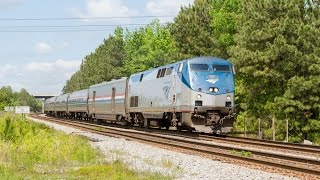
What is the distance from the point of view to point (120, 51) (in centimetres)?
10525

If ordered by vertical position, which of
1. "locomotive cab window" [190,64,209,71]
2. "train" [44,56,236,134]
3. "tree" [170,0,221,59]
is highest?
"tree" [170,0,221,59]

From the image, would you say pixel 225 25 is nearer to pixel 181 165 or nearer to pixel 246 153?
pixel 246 153

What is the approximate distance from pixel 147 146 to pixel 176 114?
5.93 meters

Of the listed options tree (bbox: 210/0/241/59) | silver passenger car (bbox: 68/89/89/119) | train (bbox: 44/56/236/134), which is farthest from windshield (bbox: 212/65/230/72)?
silver passenger car (bbox: 68/89/89/119)

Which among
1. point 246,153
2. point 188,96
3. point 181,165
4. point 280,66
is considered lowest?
point 181,165

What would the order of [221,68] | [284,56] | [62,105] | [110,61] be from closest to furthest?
[221,68], [284,56], [62,105], [110,61]

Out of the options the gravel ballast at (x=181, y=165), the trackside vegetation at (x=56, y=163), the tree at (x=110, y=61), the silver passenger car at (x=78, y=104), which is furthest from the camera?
the tree at (x=110, y=61)

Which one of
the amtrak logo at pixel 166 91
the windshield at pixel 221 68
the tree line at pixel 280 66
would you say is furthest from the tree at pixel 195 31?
the windshield at pixel 221 68

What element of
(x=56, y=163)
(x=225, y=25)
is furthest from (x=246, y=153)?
(x=225, y=25)

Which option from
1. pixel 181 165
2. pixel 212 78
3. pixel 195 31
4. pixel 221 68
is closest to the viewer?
pixel 181 165

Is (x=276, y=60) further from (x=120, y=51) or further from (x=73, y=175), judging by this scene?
(x=120, y=51)

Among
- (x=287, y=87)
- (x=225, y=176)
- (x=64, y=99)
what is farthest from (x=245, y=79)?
(x=64, y=99)

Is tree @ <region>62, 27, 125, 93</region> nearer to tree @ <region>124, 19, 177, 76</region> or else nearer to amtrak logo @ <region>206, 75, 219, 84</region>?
tree @ <region>124, 19, 177, 76</region>

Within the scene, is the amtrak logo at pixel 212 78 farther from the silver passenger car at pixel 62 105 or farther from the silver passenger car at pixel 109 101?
the silver passenger car at pixel 62 105
